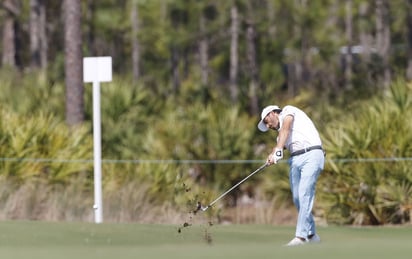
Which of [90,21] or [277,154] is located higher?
[90,21]

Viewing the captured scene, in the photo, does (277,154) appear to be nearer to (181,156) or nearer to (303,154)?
(303,154)

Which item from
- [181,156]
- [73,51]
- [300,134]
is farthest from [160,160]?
[300,134]

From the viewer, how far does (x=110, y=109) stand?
2567 cm

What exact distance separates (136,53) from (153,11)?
8.47 meters

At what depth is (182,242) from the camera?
13.2m

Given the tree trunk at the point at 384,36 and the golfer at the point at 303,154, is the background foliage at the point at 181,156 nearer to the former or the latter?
the golfer at the point at 303,154

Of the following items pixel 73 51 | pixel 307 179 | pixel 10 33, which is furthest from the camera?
pixel 10 33

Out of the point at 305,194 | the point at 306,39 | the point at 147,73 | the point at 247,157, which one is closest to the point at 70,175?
the point at 247,157

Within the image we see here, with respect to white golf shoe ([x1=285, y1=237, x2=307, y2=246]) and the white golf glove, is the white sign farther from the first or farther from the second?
white golf shoe ([x1=285, y1=237, x2=307, y2=246])

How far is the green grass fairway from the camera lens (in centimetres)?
1086

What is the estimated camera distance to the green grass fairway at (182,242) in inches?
428

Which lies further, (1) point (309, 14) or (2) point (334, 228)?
(1) point (309, 14)

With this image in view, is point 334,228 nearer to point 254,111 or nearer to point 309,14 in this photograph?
point 254,111

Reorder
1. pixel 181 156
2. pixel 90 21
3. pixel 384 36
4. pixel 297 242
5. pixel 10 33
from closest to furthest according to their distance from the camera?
1. pixel 297 242
2. pixel 181 156
3. pixel 10 33
4. pixel 384 36
5. pixel 90 21
